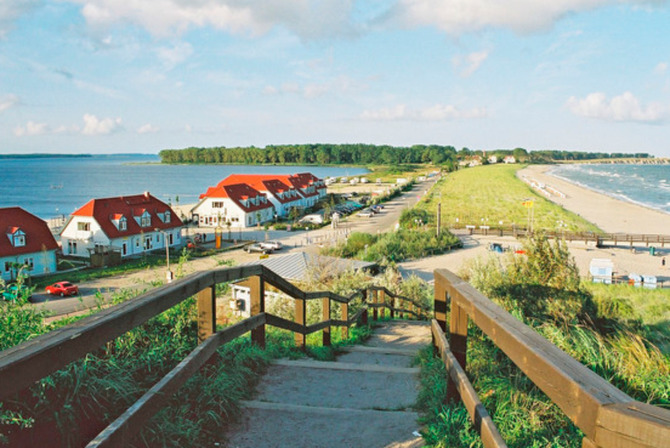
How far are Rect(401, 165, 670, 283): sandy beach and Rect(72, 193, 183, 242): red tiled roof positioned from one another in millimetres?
21359

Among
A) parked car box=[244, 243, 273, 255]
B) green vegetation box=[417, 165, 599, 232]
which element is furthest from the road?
green vegetation box=[417, 165, 599, 232]

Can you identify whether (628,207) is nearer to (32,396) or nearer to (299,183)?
(299,183)

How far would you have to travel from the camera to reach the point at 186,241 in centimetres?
4594

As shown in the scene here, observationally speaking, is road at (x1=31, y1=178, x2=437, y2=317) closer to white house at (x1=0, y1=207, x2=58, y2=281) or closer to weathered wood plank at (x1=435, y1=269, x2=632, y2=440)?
white house at (x1=0, y1=207, x2=58, y2=281)

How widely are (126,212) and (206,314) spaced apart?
1597 inches

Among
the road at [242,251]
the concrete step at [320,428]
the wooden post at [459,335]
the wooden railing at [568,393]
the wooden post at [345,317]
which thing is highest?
the wooden railing at [568,393]

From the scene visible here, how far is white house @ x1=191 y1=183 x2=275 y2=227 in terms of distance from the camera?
56.1m

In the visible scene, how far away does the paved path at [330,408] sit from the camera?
3699 millimetres

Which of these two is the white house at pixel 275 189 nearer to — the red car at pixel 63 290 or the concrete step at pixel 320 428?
→ the red car at pixel 63 290

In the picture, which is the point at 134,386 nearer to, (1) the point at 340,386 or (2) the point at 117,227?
(1) the point at 340,386

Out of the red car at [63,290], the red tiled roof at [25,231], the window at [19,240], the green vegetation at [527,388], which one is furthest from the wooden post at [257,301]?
the window at [19,240]

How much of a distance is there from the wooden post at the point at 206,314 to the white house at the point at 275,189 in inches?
2378

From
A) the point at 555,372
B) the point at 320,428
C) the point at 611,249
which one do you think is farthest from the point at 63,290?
the point at 611,249

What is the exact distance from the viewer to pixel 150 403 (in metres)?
2.83
